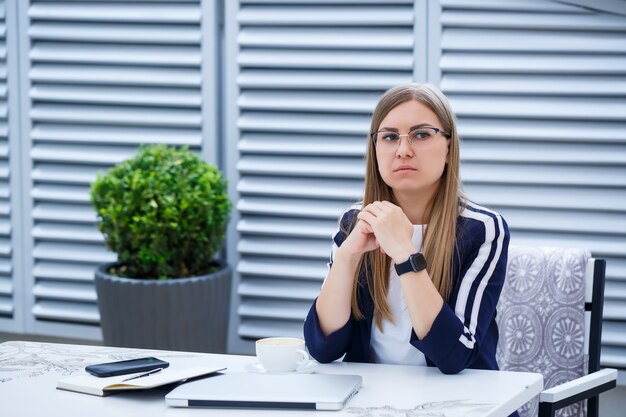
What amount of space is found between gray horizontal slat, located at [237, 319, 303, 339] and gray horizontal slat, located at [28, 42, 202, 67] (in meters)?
1.32

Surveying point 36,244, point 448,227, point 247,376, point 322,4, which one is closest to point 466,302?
point 448,227

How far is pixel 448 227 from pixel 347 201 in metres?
2.17

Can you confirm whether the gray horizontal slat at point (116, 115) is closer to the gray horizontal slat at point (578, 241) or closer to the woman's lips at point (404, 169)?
the gray horizontal slat at point (578, 241)

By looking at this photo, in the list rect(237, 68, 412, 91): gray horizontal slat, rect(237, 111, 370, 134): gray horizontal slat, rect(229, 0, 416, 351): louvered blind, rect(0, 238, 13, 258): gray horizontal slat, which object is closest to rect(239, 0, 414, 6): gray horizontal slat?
rect(229, 0, 416, 351): louvered blind

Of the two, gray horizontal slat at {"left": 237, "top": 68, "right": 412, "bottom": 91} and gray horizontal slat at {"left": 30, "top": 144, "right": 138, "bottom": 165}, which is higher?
gray horizontal slat at {"left": 237, "top": 68, "right": 412, "bottom": 91}

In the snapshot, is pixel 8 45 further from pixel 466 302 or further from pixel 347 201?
pixel 466 302

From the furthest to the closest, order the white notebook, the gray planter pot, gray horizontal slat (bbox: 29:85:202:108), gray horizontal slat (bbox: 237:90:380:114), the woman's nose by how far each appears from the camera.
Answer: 1. gray horizontal slat (bbox: 29:85:202:108)
2. gray horizontal slat (bbox: 237:90:380:114)
3. the gray planter pot
4. the woman's nose
5. the white notebook

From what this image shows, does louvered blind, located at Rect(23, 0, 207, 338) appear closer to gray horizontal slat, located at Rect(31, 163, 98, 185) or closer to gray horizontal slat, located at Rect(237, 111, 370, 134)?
gray horizontal slat, located at Rect(31, 163, 98, 185)

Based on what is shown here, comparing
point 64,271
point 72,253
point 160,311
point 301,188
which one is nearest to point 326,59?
point 301,188

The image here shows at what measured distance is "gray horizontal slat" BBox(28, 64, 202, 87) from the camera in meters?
4.57

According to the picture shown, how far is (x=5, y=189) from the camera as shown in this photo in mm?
4875

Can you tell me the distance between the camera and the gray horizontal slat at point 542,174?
406cm

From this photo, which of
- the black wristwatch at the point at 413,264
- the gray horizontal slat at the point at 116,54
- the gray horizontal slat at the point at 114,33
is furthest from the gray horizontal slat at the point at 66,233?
the black wristwatch at the point at 413,264

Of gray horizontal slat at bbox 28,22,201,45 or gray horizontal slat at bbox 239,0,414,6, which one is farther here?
gray horizontal slat at bbox 28,22,201,45
